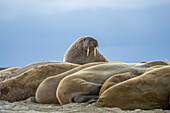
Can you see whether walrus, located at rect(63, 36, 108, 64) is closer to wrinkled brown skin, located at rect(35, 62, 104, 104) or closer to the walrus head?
the walrus head

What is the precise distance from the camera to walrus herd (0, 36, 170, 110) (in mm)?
3627

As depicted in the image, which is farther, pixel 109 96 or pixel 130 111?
pixel 109 96

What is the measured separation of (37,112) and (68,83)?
943mm

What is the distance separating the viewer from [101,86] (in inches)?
167

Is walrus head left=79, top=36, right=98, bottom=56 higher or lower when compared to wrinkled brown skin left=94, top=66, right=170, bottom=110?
higher

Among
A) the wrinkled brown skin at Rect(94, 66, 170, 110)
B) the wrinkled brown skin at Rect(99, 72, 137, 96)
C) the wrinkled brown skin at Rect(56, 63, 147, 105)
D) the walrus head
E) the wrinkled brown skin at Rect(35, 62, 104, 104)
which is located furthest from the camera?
the walrus head

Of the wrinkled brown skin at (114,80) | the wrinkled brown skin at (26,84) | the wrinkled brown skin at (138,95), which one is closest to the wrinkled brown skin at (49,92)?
the wrinkled brown skin at (26,84)

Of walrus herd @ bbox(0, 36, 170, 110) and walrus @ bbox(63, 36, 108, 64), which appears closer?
walrus herd @ bbox(0, 36, 170, 110)

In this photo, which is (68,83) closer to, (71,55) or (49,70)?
(49,70)

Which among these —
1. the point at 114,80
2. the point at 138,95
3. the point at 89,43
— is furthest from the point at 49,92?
the point at 89,43

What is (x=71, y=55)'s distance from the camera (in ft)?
34.5

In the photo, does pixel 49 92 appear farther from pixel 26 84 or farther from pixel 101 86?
pixel 101 86

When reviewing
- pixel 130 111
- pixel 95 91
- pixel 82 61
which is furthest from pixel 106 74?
pixel 82 61

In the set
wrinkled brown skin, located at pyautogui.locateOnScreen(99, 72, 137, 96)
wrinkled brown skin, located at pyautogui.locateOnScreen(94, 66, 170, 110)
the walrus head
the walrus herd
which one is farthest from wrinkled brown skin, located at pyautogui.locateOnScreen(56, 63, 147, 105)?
the walrus head
